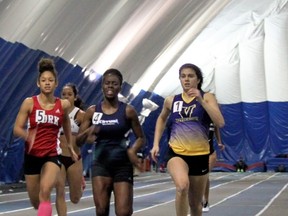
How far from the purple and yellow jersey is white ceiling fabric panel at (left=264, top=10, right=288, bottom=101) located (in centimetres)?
2893

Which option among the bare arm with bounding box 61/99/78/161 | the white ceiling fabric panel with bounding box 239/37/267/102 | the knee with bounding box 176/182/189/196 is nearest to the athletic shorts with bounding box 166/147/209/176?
the knee with bounding box 176/182/189/196

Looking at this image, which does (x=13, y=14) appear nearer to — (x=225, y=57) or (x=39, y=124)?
(x=39, y=124)

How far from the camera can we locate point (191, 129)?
24.3ft

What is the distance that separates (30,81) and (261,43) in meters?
22.0

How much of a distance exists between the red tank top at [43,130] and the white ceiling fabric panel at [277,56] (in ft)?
97.5

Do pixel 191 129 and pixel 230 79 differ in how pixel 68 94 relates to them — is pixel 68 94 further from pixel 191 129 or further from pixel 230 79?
pixel 230 79

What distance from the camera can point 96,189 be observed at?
263 inches

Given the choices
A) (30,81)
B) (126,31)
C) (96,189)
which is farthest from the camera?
(126,31)

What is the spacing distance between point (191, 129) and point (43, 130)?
1.58 metres

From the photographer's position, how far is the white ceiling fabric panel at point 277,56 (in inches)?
1404

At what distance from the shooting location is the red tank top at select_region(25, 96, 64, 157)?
699 centimetres

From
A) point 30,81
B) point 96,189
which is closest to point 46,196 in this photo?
point 96,189

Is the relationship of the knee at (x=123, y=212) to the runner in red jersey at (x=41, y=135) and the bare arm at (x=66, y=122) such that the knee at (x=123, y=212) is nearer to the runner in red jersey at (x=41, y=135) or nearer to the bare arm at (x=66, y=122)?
Result: the runner in red jersey at (x=41, y=135)

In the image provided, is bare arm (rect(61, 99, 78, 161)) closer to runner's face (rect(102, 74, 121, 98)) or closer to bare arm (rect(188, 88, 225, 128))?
runner's face (rect(102, 74, 121, 98))
